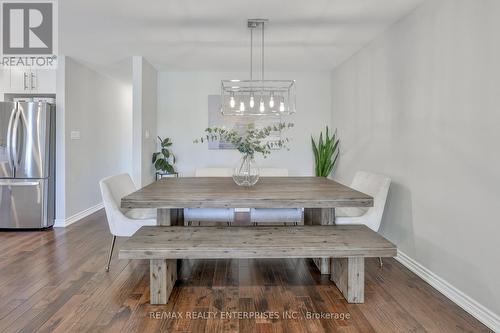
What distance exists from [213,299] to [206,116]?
3.60 metres

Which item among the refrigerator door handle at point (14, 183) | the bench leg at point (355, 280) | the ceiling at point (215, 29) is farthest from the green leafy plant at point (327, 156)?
the refrigerator door handle at point (14, 183)

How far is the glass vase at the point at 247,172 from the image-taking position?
2945 mm

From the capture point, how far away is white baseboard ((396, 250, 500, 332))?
196cm

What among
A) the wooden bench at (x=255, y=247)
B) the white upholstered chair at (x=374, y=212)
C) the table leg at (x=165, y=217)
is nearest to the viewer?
the wooden bench at (x=255, y=247)

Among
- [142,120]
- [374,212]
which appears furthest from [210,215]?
[142,120]

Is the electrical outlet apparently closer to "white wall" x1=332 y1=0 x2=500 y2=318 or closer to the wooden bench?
the wooden bench

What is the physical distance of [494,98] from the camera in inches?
76.6

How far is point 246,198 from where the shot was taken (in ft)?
7.66

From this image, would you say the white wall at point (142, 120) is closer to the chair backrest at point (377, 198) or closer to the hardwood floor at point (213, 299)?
the hardwood floor at point (213, 299)

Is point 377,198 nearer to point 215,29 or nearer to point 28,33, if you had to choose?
point 215,29

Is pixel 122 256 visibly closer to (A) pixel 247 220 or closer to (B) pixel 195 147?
(A) pixel 247 220

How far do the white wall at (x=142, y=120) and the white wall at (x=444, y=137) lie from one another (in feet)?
9.95

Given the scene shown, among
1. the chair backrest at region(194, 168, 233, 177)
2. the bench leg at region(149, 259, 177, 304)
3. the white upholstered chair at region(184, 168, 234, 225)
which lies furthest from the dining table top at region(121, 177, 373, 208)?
the chair backrest at region(194, 168, 233, 177)

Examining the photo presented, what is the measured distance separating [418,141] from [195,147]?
353 cm
